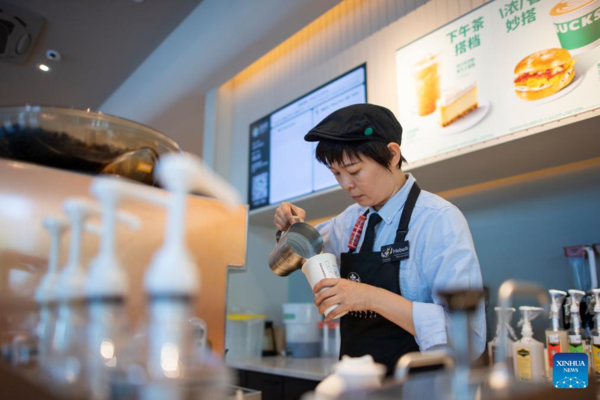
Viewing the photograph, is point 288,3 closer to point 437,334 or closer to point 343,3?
point 343,3

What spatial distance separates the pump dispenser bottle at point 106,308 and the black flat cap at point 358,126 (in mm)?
952

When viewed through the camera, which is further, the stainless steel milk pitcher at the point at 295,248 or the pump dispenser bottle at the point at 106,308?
the stainless steel milk pitcher at the point at 295,248

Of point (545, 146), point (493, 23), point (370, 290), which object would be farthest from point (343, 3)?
point (370, 290)

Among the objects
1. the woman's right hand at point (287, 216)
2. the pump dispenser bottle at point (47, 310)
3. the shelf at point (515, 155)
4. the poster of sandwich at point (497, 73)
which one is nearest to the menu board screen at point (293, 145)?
the shelf at point (515, 155)

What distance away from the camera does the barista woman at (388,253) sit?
115 centimetres

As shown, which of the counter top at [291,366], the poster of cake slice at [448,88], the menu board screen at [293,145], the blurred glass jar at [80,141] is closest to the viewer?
the blurred glass jar at [80,141]

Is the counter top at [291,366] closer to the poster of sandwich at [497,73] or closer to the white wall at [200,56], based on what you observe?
the poster of sandwich at [497,73]

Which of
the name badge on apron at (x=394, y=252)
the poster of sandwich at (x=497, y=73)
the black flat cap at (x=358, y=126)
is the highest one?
the poster of sandwich at (x=497, y=73)

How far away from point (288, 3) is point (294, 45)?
647 millimetres

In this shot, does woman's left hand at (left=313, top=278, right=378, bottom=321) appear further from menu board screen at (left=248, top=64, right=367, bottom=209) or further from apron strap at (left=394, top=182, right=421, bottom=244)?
menu board screen at (left=248, top=64, right=367, bottom=209)

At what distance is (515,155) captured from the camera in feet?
6.29

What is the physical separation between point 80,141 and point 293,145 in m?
2.27

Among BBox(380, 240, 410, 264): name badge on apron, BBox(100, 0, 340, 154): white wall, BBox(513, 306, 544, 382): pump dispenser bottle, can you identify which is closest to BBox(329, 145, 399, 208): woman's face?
BBox(380, 240, 410, 264): name badge on apron

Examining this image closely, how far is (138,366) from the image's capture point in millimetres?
388
